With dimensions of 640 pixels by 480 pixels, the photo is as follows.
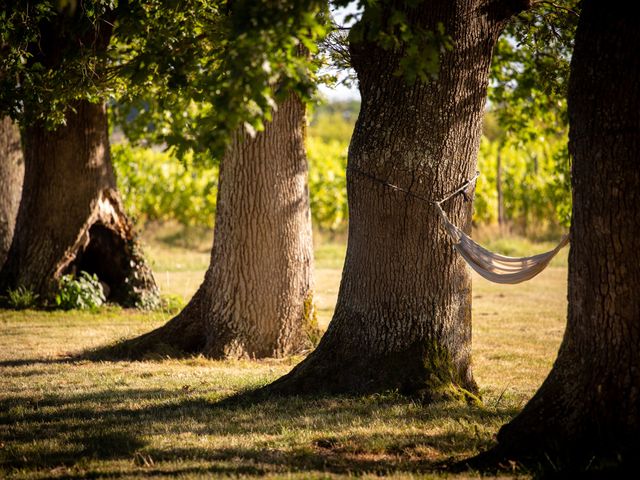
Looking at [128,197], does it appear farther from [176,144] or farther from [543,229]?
[176,144]

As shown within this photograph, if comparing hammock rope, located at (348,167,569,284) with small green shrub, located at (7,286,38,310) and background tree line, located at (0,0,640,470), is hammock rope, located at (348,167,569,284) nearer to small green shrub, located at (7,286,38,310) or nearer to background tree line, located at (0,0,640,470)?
background tree line, located at (0,0,640,470)

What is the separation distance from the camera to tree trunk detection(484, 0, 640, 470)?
14.1 ft

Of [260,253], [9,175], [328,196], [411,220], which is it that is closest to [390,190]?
[411,220]

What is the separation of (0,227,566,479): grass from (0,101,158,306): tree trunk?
2547 millimetres

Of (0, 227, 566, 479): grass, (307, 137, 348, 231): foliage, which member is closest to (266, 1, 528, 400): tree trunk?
(0, 227, 566, 479): grass

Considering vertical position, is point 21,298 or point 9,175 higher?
point 9,175

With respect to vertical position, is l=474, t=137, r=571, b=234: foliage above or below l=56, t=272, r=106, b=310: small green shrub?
above

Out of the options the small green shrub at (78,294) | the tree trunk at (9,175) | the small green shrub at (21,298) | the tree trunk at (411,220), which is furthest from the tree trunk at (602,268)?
the tree trunk at (9,175)

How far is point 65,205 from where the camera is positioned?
466 inches

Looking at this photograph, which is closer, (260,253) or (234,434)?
(234,434)

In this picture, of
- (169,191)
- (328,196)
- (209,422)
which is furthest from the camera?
(169,191)

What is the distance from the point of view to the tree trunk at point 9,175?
13945mm

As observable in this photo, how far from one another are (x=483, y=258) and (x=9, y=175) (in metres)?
10.9

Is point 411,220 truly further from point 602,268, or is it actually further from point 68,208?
point 68,208
